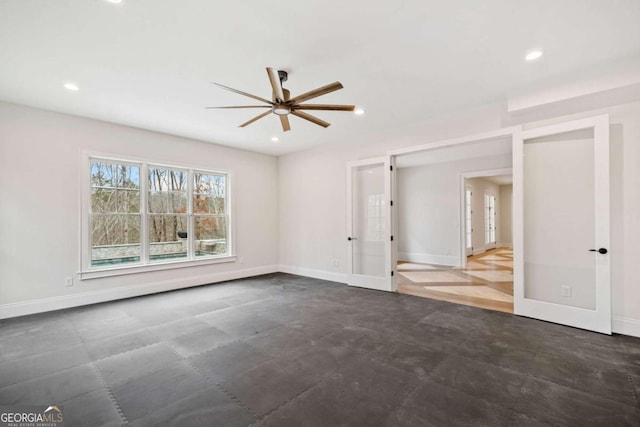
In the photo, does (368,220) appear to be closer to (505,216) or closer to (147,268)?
(147,268)

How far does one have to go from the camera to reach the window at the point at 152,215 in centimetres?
476

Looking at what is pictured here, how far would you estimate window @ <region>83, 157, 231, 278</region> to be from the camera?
15.6 ft

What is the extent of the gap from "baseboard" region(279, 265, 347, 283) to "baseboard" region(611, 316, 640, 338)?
385cm

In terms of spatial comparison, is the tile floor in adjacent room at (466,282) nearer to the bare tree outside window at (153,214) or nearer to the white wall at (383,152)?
the white wall at (383,152)

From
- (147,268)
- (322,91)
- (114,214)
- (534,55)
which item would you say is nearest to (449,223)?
(534,55)

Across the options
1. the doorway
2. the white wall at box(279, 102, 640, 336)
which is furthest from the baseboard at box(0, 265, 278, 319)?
the doorway

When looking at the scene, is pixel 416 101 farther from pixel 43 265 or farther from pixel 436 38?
pixel 43 265

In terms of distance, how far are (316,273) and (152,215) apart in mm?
3483

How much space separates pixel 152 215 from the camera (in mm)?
5305

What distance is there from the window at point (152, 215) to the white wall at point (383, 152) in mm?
1577

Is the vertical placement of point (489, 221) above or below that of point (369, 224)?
below

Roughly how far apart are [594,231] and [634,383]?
1740 mm

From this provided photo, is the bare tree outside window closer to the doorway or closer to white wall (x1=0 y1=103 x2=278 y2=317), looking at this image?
white wall (x1=0 y1=103 x2=278 y2=317)

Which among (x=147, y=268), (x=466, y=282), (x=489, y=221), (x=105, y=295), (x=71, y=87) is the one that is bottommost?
(x=466, y=282)
